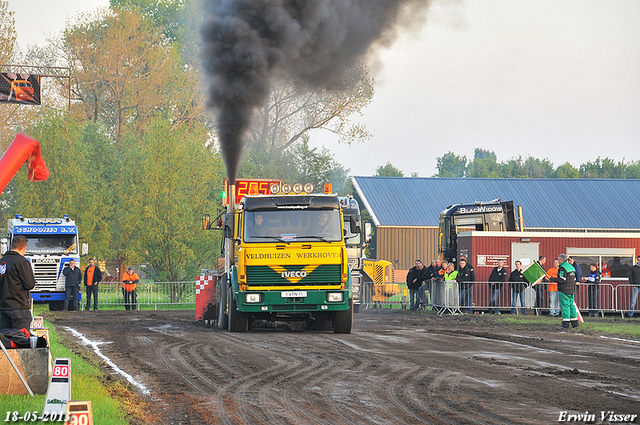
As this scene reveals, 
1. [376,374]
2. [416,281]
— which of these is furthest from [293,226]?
[416,281]

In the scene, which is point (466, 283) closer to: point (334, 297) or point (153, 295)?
point (334, 297)

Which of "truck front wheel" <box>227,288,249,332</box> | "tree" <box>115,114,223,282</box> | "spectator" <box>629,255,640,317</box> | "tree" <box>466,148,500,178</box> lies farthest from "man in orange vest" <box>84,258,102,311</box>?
"tree" <box>466,148,500,178</box>

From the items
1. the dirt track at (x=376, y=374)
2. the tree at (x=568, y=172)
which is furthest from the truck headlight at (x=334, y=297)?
the tree at (x=568, y=172)

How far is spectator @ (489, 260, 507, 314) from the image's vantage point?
26.0m

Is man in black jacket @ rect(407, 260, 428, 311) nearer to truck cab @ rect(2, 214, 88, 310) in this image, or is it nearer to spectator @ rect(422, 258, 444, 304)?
spectator @ rect(422, 258, 444, 304)

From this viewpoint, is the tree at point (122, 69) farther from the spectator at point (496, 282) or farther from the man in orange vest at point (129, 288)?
the spectator at point (496, 282)

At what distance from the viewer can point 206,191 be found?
123ft

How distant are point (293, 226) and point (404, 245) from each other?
124 feet

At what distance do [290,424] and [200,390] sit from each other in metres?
2.45

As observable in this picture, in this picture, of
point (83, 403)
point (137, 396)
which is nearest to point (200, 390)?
point (137, 396)

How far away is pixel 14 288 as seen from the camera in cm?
1085

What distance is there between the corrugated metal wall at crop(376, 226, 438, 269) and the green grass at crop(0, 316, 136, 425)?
43398 millimetres

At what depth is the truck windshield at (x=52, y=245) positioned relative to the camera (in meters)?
30.3

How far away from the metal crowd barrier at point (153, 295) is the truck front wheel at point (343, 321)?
50.4 feet
